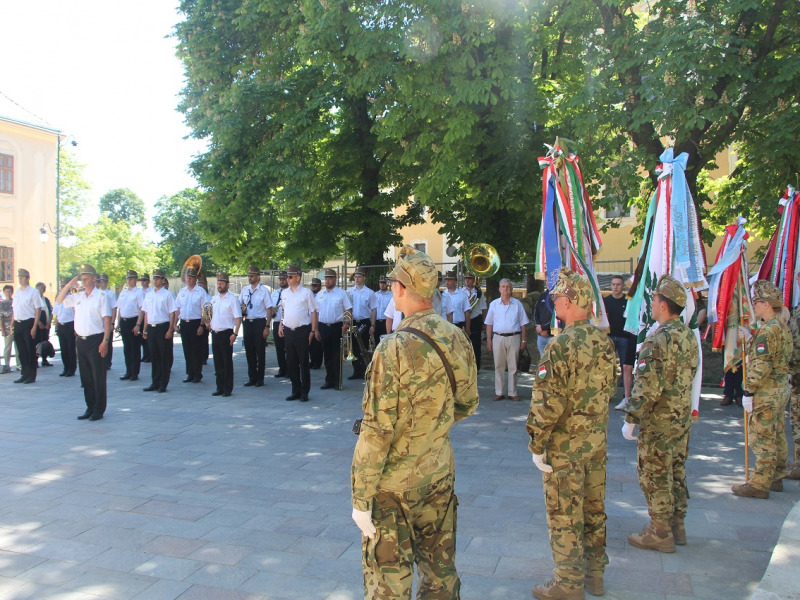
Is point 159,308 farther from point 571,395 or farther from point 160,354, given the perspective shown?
point 571,395

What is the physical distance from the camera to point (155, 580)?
13.6ft

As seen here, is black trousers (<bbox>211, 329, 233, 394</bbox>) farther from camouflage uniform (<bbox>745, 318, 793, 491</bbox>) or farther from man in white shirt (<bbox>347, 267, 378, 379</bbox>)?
camouflage uniform (<bbox>745, 318, 793, 491</bbox>)

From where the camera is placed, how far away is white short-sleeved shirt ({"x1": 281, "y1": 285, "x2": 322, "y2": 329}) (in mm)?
10648

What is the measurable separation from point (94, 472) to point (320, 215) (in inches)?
451

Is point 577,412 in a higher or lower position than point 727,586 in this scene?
higher

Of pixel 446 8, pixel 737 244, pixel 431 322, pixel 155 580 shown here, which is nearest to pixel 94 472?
pixel 155 580

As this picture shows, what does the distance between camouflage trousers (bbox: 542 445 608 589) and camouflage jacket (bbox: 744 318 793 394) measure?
2631 millimetres

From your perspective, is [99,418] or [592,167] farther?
[592,167]

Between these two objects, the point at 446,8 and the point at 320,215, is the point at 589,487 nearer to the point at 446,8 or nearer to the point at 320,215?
the point at 446,8

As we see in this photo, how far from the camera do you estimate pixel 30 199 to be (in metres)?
37.4

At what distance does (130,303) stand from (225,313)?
3.55m

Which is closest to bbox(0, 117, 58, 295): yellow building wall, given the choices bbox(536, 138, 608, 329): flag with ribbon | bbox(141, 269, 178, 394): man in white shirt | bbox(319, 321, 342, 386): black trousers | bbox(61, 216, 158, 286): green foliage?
bbox(61, 216, 158, 286): green foliage

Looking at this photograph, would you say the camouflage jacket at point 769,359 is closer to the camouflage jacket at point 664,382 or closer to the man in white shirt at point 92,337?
the camouflage jacket at point 664,382

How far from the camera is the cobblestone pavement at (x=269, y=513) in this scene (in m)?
4.12
